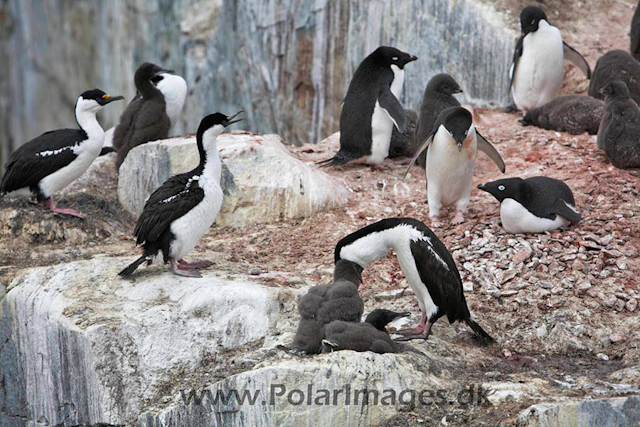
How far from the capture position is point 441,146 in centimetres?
638

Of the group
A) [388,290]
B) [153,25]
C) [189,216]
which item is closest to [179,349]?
[189,216]

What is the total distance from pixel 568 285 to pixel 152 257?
2.77 m

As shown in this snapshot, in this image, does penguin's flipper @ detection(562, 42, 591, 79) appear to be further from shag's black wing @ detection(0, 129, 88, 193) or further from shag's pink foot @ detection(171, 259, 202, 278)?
shag's pink foot @ detection(171, 259, 202, 278)

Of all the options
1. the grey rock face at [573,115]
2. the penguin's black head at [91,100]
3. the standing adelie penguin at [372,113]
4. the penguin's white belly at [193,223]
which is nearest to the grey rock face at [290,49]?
the grey rock face at [573,115]

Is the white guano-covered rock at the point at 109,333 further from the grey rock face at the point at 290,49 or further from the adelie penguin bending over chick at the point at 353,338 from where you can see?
the grey rock face at the point at 290,49

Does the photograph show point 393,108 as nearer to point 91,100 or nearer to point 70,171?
point 91,100

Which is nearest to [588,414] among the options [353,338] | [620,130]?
[353,338]

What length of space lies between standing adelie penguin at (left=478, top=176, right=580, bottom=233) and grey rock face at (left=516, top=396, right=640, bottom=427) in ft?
7.82

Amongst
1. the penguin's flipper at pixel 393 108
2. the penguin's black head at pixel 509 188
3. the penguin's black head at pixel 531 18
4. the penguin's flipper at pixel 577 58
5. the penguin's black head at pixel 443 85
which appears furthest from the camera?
the penguin's flipper at pixel 577 58

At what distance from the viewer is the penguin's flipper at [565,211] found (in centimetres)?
586

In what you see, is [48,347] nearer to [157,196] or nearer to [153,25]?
[157,196]

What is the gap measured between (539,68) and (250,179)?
3955 millimetres

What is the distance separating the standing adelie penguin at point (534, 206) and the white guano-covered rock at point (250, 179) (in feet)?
5.47

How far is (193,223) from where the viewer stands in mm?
5293
